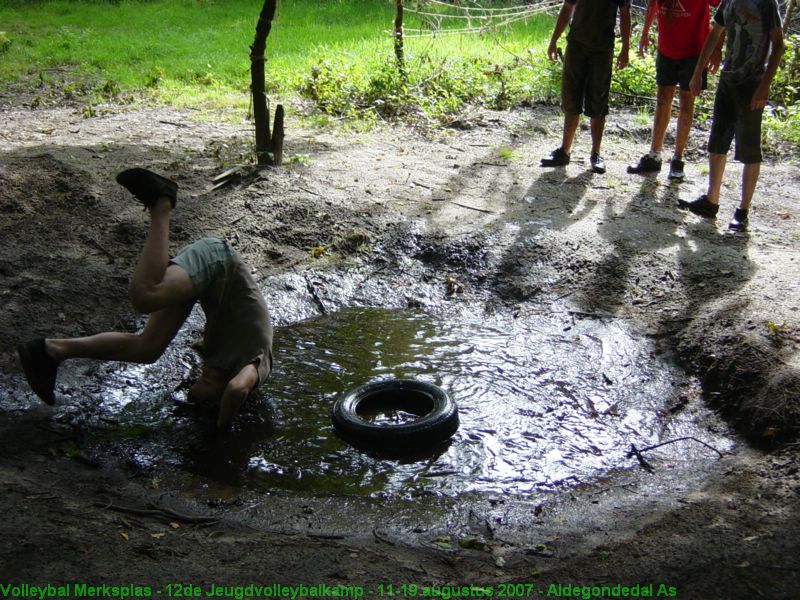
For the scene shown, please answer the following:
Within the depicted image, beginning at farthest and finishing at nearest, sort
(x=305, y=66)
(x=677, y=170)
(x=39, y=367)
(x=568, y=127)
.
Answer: (x=305, y=66) → (x=568, y=127) → (x=677, y=170) → (x=39, y=367)

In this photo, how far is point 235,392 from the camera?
4.07 meters

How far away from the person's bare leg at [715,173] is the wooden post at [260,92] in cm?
398

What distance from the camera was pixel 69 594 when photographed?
274cm

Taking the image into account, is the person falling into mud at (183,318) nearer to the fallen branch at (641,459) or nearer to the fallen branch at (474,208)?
the fallen branch at (641,459)

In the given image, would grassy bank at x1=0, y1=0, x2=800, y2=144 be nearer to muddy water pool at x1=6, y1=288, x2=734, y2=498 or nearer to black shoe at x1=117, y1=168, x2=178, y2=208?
muddy water pool at x1=6, y1=288, x2=734, y2=498

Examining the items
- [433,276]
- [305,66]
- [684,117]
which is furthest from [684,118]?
[305,66]

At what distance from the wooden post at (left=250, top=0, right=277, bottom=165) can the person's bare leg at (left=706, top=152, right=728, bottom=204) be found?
398 cm

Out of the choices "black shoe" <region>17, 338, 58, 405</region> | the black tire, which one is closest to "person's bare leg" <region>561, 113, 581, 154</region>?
the black tire

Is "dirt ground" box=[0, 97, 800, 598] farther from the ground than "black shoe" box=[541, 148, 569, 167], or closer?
closer

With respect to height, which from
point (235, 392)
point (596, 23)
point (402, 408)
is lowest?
A: point (402, 408)

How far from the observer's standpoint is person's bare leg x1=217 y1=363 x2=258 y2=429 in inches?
161

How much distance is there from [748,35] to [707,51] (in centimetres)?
56

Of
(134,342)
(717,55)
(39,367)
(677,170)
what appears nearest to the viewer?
(39,367)

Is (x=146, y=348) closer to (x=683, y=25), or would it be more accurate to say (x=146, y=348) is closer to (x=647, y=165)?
(x=647, y=165)
